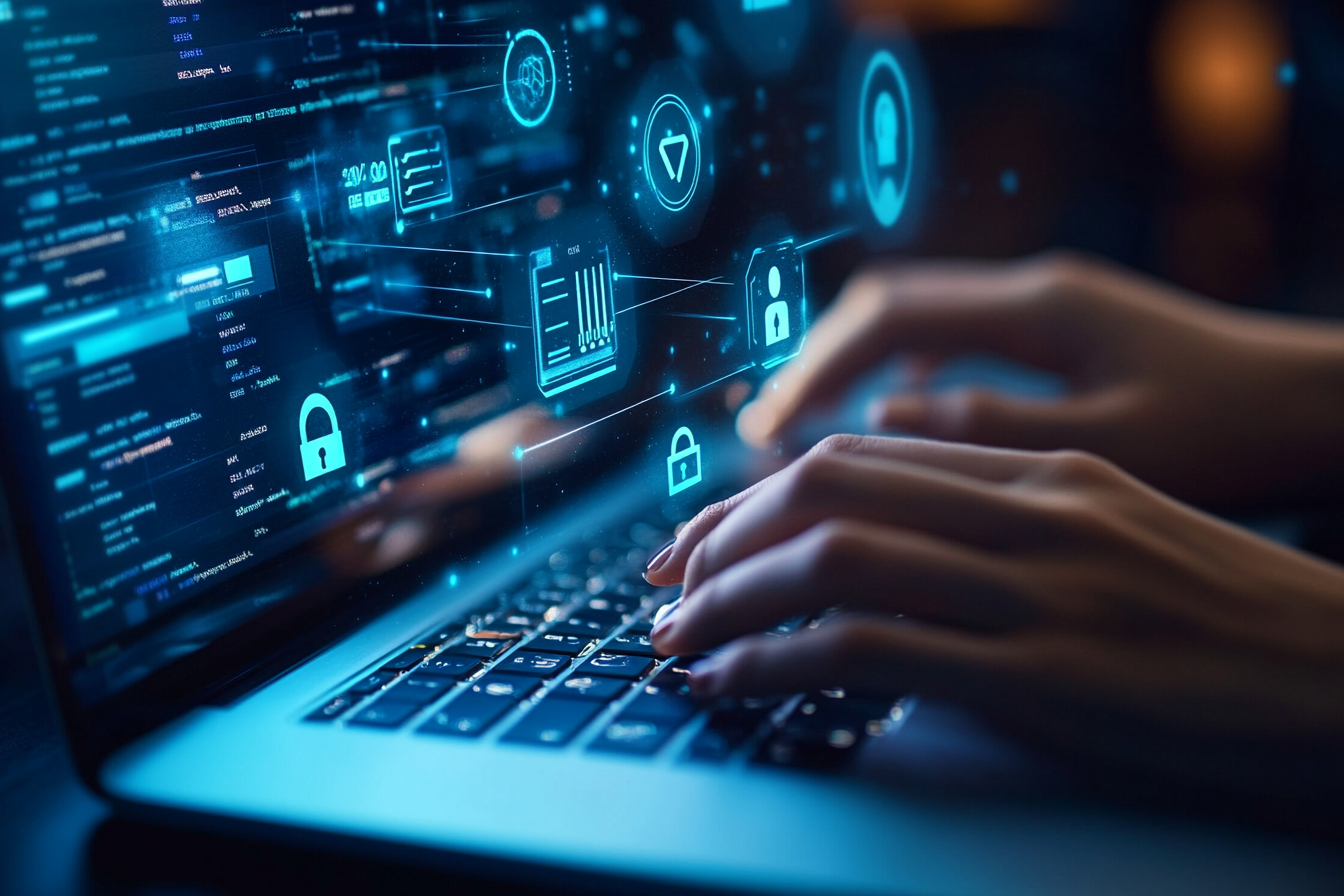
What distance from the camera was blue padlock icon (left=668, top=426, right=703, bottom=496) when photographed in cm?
86

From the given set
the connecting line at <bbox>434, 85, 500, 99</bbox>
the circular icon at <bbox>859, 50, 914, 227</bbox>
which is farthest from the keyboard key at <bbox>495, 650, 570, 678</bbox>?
the circular icon at <bbox>859, 50, 914, 227</bbox>

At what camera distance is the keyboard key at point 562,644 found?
24.2 inches

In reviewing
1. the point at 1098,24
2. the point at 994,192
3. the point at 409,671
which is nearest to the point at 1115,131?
the point at 1098,24

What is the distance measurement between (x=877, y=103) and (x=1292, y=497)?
0.55m

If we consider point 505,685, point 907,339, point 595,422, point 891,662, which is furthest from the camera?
point 907,339

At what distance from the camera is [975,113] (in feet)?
4.37

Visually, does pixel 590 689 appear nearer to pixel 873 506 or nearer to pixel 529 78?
pixel 873 506

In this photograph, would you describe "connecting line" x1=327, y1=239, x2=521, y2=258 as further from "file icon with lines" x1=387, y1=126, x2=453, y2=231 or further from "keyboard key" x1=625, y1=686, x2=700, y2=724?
"keyboard key" x1=625, y1=686, x2=700, y2=724

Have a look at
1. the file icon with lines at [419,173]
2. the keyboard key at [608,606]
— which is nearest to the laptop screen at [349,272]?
the file icon with lines at [419,173]

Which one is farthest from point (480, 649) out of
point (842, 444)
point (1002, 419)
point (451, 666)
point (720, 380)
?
point (1002, 419)

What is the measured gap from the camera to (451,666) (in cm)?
60

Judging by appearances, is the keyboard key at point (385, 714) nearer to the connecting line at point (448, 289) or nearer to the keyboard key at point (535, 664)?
the keyboard key at point (535, 664)

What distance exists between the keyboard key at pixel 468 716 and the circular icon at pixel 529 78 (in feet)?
1.28

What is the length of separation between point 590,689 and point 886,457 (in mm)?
210
